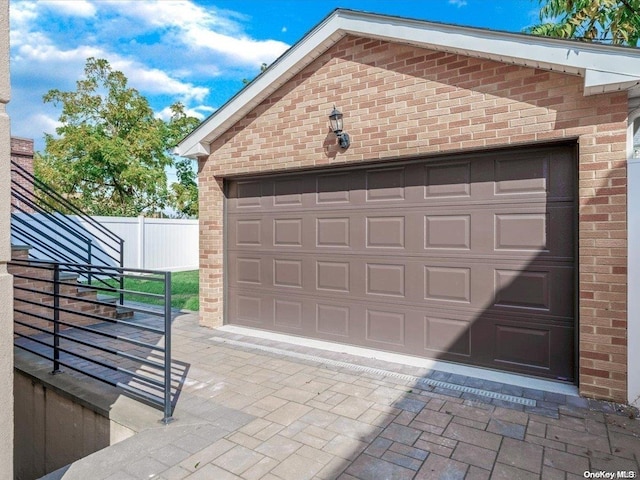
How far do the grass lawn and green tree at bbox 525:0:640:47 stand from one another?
9.29m

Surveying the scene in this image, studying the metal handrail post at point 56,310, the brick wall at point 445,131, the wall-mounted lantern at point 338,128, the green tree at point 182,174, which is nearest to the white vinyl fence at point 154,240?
the green tree at point 182,174

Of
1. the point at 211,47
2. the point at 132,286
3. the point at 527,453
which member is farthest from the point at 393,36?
the point at 211,47

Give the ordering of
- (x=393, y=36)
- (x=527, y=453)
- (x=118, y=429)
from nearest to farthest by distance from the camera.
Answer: (x=527, y=453) < (x=118, y=429) < (x=393, y=36)

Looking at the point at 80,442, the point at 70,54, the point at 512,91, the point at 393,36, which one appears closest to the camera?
the point at 80,442

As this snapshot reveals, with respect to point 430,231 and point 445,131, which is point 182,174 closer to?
point 430,231

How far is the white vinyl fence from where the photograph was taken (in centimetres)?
1177

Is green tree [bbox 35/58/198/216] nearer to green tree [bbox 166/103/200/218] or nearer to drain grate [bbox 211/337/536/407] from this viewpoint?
green tree [bbox 166/103/200/218]

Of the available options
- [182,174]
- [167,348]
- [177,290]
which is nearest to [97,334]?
[167,348]

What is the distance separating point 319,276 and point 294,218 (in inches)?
35.8

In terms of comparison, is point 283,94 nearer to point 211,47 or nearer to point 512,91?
point 512,91

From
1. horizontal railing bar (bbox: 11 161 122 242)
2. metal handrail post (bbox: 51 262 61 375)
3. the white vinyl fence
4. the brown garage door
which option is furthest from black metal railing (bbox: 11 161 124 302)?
the white vinyl fence

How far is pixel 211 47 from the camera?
1600cm

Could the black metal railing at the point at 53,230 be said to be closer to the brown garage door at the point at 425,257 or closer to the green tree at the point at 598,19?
the brown garage door at the point at 425,257

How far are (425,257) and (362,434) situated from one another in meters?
2.24
